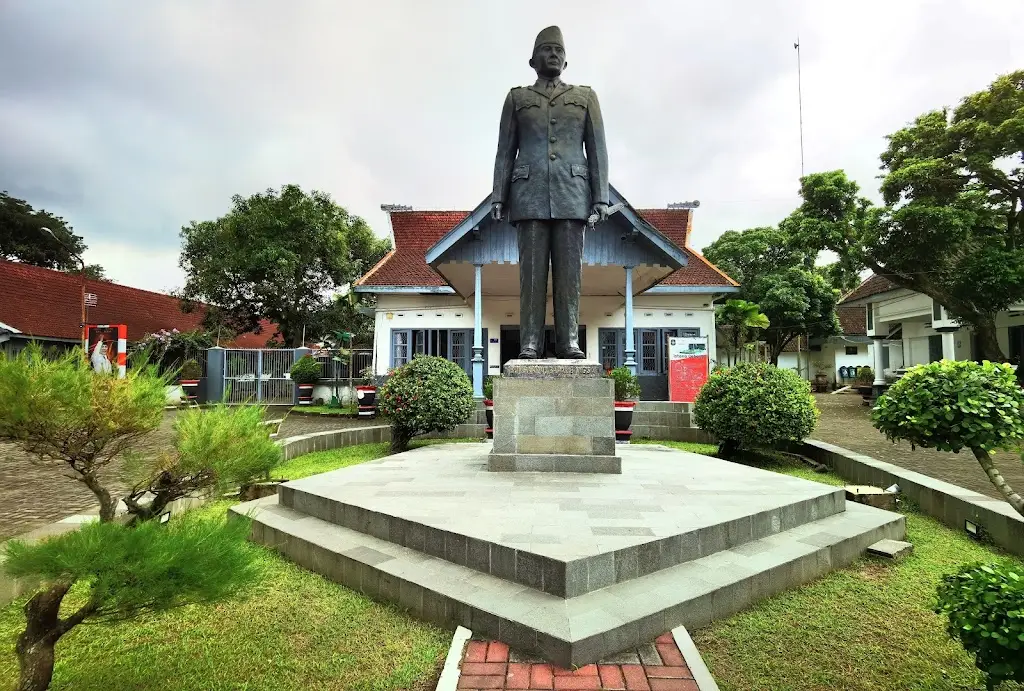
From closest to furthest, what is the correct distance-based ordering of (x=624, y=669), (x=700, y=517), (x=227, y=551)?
(x=227, y=551) → (x=624, y=669) → (x=700, y=517)

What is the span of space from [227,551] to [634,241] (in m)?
11.0

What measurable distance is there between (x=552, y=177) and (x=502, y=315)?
10.3 m

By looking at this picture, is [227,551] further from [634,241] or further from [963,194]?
[963,194]

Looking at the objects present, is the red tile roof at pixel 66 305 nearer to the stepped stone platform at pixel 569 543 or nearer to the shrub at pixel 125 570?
the stepped stone platform at pixel 569 543

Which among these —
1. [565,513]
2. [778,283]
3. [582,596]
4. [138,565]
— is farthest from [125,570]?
[778,283]

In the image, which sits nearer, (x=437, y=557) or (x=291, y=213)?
(x=437, y=557)

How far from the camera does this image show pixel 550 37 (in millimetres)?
5777

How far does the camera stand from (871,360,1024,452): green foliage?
10.5ft

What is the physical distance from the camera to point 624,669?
251cm

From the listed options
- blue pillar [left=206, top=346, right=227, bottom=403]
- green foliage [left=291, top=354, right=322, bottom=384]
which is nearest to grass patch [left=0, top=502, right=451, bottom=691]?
green foliage [left=291, top=354, right=322, bottom=384]

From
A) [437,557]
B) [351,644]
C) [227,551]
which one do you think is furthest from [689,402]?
[227,551]

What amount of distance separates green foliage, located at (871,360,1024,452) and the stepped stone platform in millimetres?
1054

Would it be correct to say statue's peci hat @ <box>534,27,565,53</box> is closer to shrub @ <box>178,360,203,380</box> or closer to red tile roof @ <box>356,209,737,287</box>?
red tile roof @ <box>356,209,737,287</box>

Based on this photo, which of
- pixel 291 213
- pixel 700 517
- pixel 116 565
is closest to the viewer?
pixel 116 565
